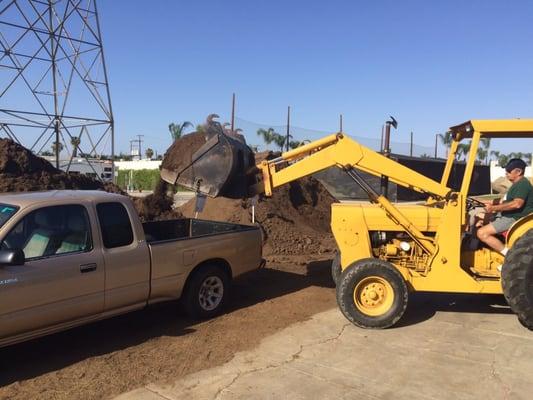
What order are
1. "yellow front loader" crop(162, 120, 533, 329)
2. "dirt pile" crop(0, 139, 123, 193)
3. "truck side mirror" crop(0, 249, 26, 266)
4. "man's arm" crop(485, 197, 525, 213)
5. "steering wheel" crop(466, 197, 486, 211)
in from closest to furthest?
"truck side mirror" crop(0, 249, 26, 266) < "yellow front loader" crop(162, 120, 533, 329) < "man's arm" crop(485, 197, 525, 213) < "steering wheel" crop(466, 197, 486, 211) < "dirt pile" crop(0, 139, 123, 193)

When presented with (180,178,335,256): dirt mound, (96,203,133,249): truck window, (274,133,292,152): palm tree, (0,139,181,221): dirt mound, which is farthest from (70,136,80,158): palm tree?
(274,133,292,152): palm tree

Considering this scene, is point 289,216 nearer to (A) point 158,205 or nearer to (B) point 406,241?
(A) point 158,205

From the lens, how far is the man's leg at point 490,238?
670 centimetres

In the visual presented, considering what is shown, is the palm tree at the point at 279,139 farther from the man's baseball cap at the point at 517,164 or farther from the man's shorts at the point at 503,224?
the man's shorts at the point at 503,224

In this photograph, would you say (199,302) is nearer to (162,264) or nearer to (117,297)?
(162,264)

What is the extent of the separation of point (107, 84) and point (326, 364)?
17640mm

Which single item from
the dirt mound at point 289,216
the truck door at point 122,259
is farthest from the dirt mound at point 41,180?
the truck door at point 122,259

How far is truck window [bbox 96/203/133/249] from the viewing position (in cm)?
562

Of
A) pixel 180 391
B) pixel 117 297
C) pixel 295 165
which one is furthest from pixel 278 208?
pixel 180 391

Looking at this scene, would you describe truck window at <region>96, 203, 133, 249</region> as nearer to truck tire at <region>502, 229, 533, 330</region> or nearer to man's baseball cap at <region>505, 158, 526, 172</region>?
truck tire at <region>502, 229, 533, 330</region>

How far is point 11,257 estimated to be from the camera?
4395 millimetres

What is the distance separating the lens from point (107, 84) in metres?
20.2

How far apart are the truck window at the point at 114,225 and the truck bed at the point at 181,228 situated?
6.36 feet

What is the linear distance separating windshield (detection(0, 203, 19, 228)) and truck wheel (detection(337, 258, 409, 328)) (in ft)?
12.9
